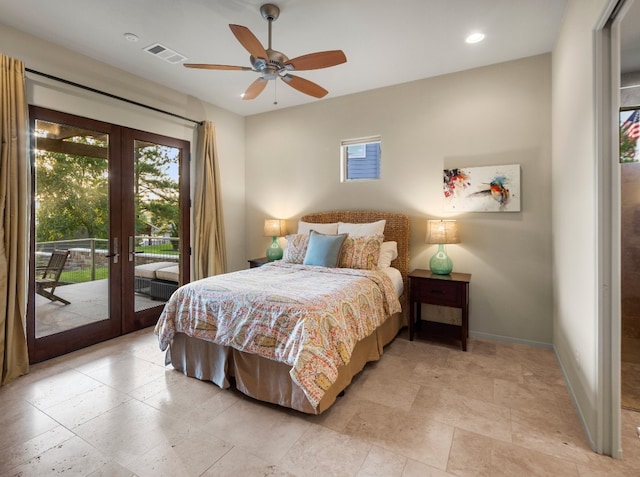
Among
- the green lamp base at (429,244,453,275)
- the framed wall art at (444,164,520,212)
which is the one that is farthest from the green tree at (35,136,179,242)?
the framed wall art at (444,164,520,212)

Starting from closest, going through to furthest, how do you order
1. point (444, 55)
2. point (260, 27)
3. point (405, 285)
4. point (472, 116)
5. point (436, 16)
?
point (436, 16)
point (260, 27)
point (444, 55)
point (472, 116)
point (405, 285)

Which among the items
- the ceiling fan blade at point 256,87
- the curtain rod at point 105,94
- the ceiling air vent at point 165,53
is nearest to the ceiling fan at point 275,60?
the ceiling fan blade at point 256,87

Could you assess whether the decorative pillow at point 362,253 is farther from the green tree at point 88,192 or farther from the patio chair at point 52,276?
the patio chair at point 52,276

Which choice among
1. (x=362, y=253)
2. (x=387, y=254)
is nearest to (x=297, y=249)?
(x=362, y=253)

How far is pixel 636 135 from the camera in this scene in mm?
2570

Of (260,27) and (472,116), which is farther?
(472,116)

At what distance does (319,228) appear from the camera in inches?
157

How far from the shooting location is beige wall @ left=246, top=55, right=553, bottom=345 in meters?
3.15

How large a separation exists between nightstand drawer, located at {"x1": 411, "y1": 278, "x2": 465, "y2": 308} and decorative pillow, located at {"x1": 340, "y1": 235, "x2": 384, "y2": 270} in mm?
481

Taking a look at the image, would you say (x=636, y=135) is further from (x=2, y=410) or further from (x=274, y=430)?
(x=2, y=410)

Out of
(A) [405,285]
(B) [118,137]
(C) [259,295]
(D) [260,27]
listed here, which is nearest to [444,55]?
(D) [260,27]

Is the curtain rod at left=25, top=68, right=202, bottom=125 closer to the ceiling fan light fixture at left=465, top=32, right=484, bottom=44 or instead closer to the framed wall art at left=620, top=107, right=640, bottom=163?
the ceiling fan light fixture at left=465, top=32, right=484, bottom=44

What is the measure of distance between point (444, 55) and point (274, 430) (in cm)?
357

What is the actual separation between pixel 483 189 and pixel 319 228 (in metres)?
1.89
